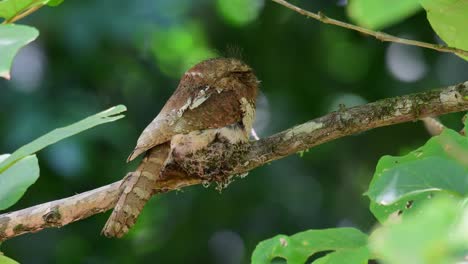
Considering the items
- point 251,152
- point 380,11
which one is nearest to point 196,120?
point 251,152

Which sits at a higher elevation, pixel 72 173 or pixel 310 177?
pixel 310 177

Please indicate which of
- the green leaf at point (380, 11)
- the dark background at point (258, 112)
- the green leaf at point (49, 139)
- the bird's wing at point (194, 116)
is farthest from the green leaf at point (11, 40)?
the dark background at point (258, 112)

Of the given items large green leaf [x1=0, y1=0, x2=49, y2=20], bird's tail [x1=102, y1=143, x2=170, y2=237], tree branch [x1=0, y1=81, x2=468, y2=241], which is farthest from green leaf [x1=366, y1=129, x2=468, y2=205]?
bird's tail [x1=102, y1=143, x2=170, y2=237]

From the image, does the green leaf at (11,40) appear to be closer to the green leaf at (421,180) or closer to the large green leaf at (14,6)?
the large green leaf at (14,6)

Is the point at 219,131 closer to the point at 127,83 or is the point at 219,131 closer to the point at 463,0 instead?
the point at 463,0

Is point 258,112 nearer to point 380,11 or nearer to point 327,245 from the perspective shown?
point 327,245

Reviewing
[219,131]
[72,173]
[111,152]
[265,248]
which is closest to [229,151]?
[219,131]
